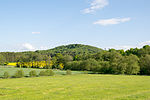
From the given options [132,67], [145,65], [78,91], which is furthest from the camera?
[145,65]

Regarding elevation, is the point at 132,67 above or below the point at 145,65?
below

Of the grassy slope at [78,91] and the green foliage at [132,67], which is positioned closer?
the grassy slope at [78,91]

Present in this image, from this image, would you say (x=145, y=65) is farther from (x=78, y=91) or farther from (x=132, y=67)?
(x=78, y=91)

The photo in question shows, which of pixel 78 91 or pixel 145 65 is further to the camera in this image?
pixel 145 65

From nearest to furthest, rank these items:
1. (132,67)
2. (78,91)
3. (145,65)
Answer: (78,91) → (132,67) → (145,65)

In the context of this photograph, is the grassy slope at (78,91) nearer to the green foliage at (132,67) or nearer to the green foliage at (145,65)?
the green foliage at (132,67)

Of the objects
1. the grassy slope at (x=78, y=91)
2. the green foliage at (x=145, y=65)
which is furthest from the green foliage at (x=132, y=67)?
the grassy slope at (x=78, y=91)

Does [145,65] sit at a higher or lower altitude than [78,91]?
higher

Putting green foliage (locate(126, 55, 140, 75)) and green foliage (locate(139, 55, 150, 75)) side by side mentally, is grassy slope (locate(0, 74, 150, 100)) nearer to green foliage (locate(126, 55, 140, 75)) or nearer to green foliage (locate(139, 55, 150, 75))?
green foliage (locate(126, 55, 140, 75))

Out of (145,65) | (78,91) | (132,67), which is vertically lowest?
(78,91)

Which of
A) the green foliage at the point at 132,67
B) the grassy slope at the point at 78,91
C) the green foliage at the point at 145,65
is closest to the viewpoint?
the grassy slope at the point at 78,91

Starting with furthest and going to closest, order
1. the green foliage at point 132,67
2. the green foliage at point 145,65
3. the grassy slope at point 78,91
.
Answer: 1. the green foliage at point 145,65
2. the green foliage at point 132,67
3. the grassy slope at point 78,91

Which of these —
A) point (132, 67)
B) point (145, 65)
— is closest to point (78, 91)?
point (132, 67)

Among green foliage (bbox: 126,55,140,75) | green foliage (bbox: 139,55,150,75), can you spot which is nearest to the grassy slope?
green foliage (bbox: 126,55,140,75)
